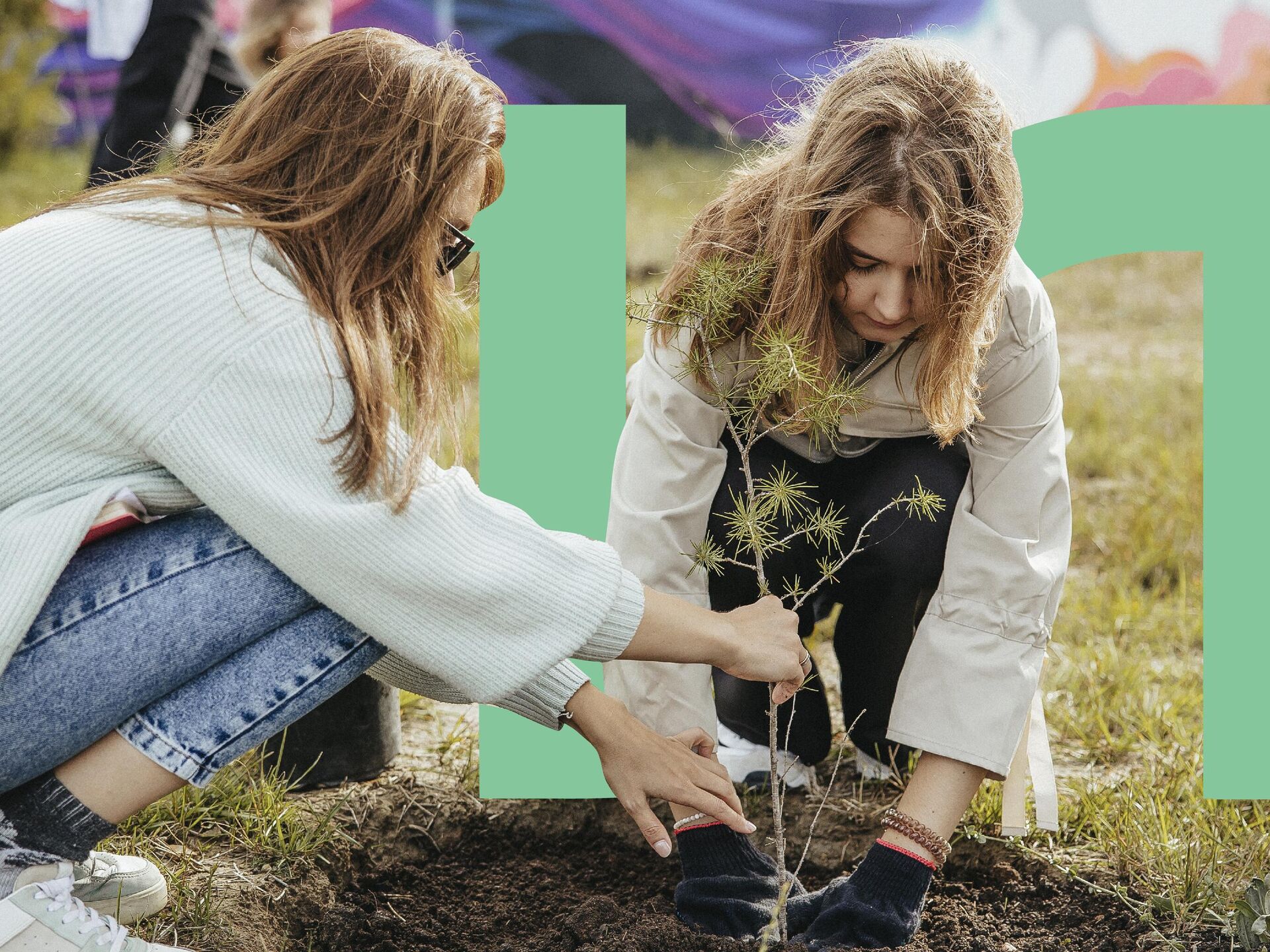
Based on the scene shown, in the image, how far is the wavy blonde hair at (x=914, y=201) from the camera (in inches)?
61.7

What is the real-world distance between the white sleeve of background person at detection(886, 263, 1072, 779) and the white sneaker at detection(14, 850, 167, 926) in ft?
3.49

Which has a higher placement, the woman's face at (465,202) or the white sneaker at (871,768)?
the woman's face at (465,202)

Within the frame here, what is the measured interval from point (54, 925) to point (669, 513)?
94 centimetres

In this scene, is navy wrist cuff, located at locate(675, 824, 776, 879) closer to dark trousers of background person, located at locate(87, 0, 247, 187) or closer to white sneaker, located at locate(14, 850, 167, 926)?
white sneaker, located at locate(14, 850, 167, 926)

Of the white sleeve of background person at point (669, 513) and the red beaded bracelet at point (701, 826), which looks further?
the white sleeve of background person at point (669, 513)

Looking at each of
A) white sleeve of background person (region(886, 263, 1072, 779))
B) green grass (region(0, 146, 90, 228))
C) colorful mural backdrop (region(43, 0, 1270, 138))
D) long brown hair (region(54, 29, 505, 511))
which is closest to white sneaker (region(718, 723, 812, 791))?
white sleeve of background person (region(886, 263, 1072, 779))

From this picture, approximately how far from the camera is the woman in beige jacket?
1595 mm

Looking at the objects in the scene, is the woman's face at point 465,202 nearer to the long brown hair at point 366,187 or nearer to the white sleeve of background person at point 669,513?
the long brown hair at point 366,187

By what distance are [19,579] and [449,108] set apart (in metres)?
0.70

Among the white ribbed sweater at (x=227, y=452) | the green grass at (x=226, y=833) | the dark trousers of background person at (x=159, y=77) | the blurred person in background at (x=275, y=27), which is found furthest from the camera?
the blurred person in background at (x=275, y=27)

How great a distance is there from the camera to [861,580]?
2.06 meters

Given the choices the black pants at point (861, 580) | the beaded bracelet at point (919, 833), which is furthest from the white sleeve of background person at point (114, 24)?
the beaded bracelet at point (919, 833)

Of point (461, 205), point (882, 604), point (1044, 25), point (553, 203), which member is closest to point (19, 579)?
point (461, 205)

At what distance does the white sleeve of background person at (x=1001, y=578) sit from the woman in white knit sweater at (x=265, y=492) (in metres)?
0.38
